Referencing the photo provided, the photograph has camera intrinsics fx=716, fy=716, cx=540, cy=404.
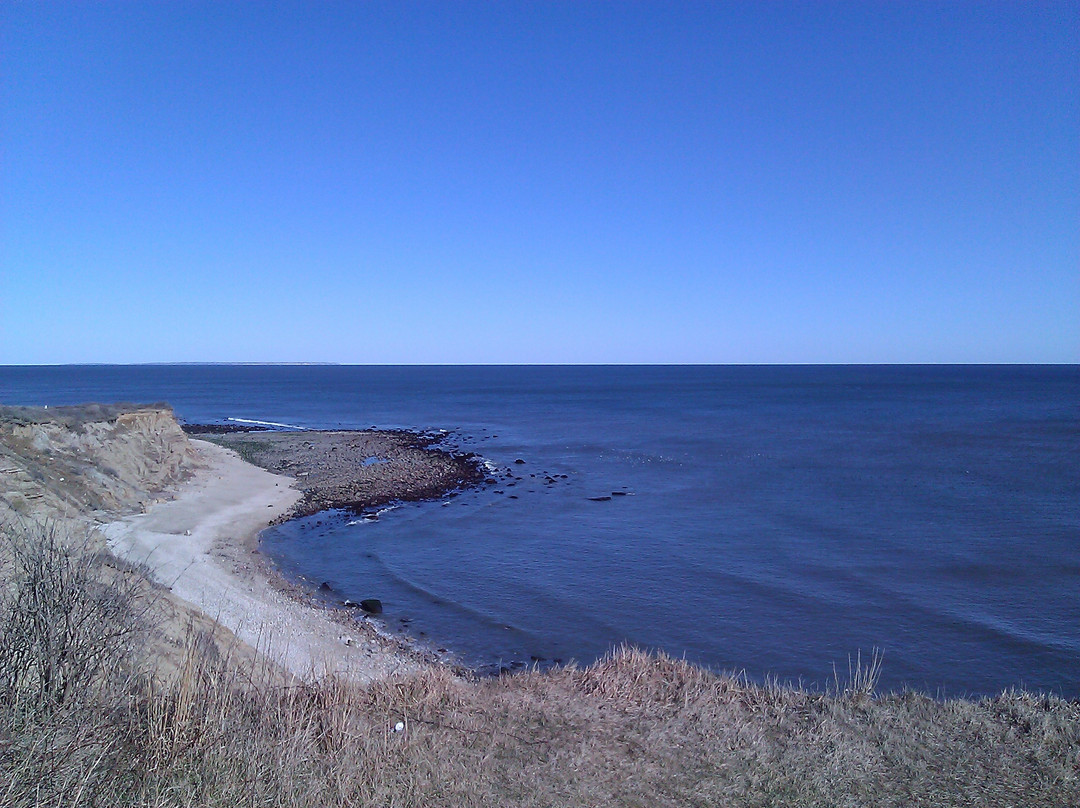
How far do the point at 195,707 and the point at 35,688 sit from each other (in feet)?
4.16

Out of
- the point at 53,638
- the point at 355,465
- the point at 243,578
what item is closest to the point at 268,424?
the point at 355,465

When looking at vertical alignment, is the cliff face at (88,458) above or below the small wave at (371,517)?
above

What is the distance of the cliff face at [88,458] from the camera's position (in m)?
20.9

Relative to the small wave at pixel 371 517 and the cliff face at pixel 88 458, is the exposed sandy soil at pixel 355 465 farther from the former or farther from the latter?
the cliff face at pixel 88 458

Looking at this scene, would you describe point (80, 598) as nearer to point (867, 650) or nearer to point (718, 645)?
point (718, 645)

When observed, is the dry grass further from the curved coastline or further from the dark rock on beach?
the dark rock on beach

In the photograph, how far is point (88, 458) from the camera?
94.2 feet

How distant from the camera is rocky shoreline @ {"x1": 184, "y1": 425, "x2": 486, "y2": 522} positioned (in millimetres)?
34312

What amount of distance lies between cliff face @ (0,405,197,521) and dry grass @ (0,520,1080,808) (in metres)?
13.7

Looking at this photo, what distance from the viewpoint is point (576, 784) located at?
7.25 meters

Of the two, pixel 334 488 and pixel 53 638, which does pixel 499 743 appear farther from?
pixel 334 488

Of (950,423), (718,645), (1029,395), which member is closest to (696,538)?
(718,645)

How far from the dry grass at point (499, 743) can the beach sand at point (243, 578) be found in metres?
1.46

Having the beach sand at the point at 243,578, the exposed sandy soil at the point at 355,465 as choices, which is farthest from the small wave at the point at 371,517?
the beach sand at the point at 243,578
